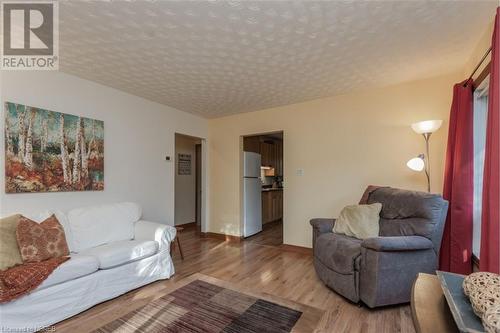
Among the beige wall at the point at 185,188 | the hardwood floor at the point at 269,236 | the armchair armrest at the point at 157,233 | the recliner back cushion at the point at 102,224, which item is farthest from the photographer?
the beige wall at the point at 185,188

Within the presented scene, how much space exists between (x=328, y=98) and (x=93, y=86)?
3301 mm

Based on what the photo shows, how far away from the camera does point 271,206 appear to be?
6.09m

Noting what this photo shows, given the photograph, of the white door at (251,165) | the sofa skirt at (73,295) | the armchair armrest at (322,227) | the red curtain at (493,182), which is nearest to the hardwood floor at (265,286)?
the sofa skirt at (73,295)

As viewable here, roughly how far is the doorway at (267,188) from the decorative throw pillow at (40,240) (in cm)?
291

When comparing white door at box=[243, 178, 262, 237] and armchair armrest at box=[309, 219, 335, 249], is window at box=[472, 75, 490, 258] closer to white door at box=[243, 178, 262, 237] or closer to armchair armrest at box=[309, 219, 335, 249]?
armchair armrest at box=[309, 219, 335, 249]

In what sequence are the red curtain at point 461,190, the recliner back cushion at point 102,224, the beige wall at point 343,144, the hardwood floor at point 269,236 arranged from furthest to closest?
the hardwood floor at point 269,236 → the beige wall at point 343,144 → the recliner back cushion at point 102,224 → the red curtain at point 461,190

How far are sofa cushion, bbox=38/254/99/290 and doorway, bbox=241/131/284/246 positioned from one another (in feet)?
9.13

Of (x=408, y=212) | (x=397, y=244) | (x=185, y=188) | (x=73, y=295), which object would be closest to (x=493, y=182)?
(x=397, y=244)

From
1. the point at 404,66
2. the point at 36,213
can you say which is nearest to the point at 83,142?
the point at 36,213

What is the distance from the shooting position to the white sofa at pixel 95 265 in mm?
1836

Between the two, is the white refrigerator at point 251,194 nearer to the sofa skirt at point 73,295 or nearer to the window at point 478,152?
the sofa skirt at point 73,295

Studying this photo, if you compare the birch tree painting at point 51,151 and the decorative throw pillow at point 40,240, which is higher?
the birch tree painting at point 51,151

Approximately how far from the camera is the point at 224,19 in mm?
1862

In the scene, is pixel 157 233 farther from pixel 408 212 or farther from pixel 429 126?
pixel 429 126
